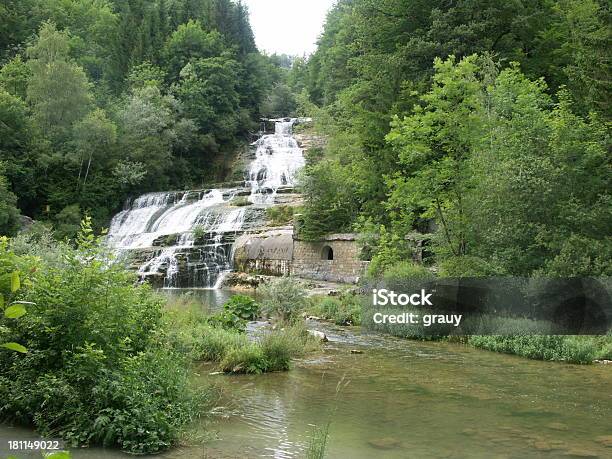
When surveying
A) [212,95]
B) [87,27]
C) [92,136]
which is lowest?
[92,136]

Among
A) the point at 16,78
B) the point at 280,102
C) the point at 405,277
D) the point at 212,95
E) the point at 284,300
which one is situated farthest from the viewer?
the point at 280,102

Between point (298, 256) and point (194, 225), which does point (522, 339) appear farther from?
point (194, 225)

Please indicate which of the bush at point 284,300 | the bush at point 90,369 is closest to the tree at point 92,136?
the bush at point 284,300

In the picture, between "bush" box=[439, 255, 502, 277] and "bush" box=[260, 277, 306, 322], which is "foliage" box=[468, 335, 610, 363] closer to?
"bush" box=[439, 255, 502, 277]

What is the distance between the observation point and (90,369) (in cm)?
583

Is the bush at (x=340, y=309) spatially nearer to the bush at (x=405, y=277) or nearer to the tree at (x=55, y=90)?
the bush at (x=405, y=277)

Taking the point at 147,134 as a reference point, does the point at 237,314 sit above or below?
below

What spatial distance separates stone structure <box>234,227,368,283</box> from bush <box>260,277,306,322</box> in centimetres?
1005

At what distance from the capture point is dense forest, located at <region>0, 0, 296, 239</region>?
34.8 m

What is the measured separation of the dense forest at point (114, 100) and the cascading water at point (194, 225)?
294 centimetres

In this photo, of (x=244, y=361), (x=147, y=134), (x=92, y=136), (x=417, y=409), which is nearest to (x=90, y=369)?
(x=244, y=361)

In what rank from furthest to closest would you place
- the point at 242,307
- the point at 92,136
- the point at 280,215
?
1. the point at 92,136
2. the point at 280,215
3. the point at 242,307

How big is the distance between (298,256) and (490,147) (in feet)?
41.1

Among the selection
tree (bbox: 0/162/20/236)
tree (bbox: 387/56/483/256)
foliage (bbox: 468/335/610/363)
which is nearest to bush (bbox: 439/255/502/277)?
tree (bbox: 387/56/483/256)
